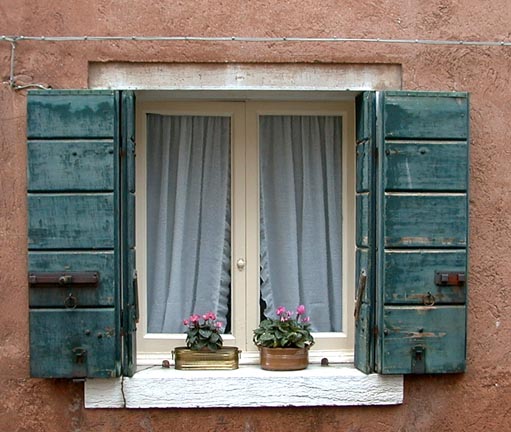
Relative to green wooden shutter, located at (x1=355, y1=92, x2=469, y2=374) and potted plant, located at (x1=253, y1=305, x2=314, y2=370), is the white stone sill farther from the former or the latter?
green wooden shutter, located at (x1=355, y1=92, x2=469, y2=374)

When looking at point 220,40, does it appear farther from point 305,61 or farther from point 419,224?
point 419,224

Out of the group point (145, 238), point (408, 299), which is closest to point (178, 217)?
point (145, 238)

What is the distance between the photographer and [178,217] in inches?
224

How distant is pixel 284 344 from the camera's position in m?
5.42

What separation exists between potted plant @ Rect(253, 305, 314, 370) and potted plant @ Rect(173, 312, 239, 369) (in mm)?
172

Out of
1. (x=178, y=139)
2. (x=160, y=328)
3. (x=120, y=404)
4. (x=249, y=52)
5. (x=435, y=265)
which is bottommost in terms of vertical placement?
(x=120, y=404)

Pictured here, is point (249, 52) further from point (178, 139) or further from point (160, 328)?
point (160, 328)

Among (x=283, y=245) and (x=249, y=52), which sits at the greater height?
(x=249, y=52)

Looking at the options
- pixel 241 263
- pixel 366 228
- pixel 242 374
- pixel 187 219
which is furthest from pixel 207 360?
pixel 366 228

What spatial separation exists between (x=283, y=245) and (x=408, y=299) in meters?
0.83

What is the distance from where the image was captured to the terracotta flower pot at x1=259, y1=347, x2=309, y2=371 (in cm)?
541

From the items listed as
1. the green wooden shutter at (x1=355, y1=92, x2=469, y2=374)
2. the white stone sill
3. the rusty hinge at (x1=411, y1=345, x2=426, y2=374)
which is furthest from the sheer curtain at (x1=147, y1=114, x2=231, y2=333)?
the rusty hinge at (x1=411, y1=345, x2=426, y2=374)

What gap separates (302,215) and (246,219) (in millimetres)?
327

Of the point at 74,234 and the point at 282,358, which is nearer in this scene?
the point at 74,234
